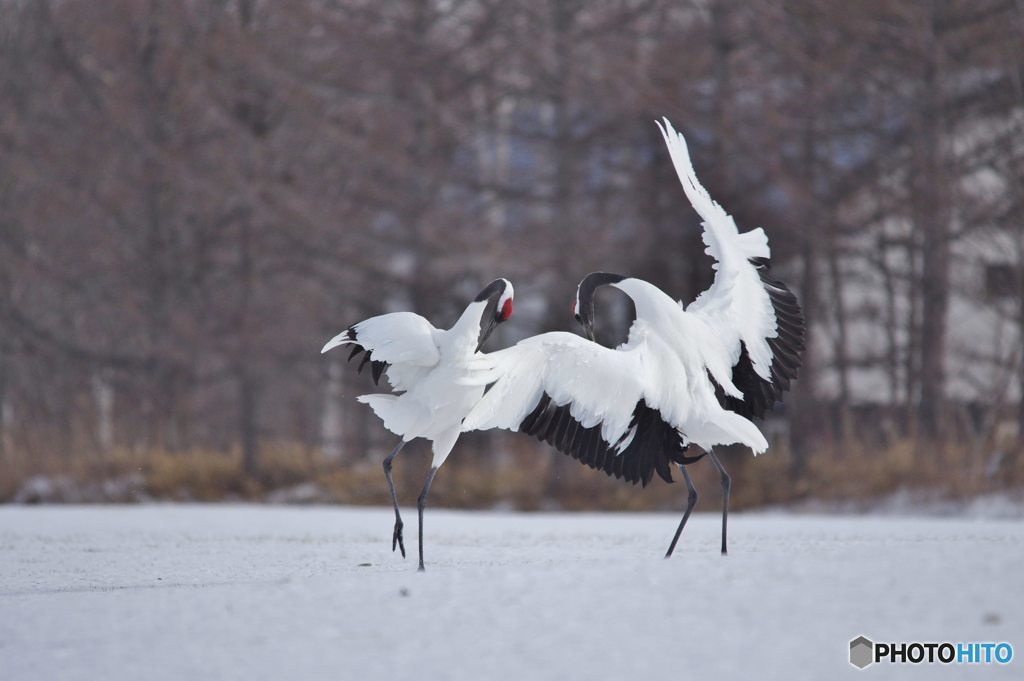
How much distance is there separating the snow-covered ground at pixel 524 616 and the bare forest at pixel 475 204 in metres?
10.7

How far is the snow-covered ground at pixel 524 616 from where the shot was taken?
4.77m

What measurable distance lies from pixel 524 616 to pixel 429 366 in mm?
2254

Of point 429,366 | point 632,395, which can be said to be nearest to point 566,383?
point 632,395

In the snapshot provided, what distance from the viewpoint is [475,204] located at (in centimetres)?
2198

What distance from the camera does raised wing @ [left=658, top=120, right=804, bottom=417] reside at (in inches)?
300

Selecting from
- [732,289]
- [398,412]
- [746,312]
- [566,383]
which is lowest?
[398,412]

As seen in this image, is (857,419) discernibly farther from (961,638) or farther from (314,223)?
(961,638)

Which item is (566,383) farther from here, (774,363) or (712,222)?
(712,222)

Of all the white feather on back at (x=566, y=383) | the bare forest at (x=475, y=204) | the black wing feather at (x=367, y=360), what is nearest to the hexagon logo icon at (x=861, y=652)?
the white feather on back at (x=566, y=383)

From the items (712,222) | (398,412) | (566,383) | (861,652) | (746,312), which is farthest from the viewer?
(712,222)

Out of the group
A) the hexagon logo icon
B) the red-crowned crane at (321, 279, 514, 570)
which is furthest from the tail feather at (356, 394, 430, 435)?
the hexagon logo icon

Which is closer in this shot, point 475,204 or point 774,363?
point 774,363

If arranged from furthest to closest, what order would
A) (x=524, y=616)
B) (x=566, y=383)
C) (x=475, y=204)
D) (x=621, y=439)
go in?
(x=475, y=204) < (x=621, y=439) < (x=566, y=383) < (x=524, y=616)

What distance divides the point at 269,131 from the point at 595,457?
580 inches
